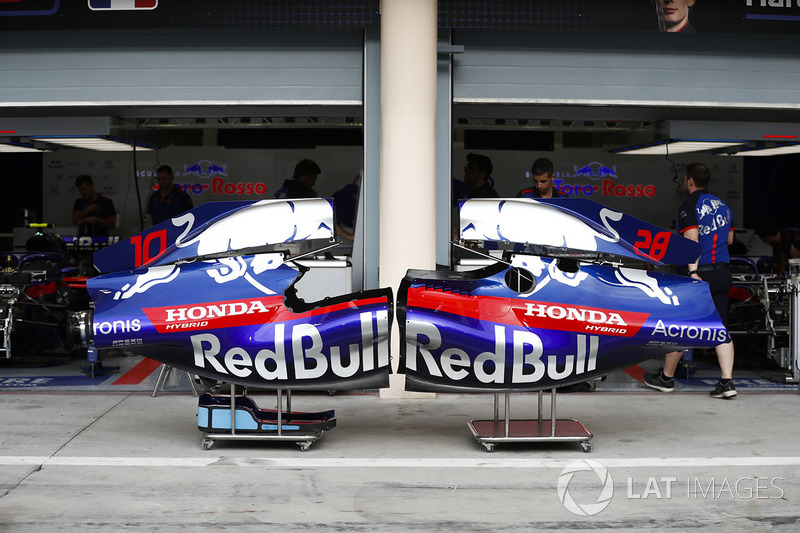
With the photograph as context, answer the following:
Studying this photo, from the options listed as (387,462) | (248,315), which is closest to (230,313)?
(248,315)

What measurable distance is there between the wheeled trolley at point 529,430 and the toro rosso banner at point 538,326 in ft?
0.89

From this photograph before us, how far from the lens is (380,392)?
7.70 metres

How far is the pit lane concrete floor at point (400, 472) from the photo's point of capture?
446cm

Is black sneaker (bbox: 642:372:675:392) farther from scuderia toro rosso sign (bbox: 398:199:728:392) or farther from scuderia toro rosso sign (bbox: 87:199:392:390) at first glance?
scuderia toro rosso sign (bbox: 87:199:392:390)

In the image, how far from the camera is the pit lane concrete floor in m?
4.46

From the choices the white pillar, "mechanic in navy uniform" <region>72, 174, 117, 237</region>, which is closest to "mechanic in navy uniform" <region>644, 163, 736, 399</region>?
the white pillar

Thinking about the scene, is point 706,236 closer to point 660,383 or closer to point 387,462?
point 660,383

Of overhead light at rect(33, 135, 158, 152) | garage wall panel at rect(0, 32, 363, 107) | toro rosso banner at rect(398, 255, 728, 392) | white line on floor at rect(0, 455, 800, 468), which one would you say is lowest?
white line on floor at rect(0, 455, 800, 468)

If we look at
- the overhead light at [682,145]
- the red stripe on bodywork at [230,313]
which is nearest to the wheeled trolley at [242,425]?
the red stripe on bodywork at [230,313]

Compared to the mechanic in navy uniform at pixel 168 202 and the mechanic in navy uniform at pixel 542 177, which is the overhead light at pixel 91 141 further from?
the mechanic in navy uniform at pixel 542 177

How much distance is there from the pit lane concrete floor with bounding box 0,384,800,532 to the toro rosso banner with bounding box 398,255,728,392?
1.81ft

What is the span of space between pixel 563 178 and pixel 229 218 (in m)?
9.36

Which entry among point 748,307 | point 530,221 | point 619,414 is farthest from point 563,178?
point 530,221

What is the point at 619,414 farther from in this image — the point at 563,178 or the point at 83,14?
the point at 563,178
